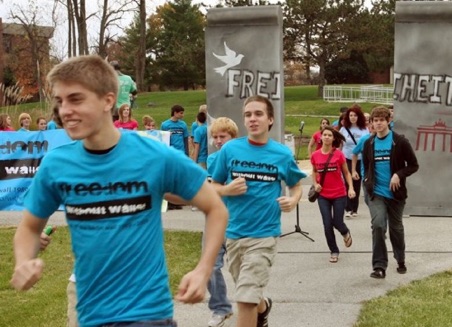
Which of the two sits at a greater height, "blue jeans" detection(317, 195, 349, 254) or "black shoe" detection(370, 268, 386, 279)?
"blue jeans" detection(317, 195, 349, 254)

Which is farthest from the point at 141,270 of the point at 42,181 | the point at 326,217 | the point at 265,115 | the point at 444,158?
the point at 444,158

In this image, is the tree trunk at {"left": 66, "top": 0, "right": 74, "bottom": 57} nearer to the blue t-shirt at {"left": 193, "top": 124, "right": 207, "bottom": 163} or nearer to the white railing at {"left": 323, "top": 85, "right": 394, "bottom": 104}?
the white railing at {"left": 323, "top": 85, "right": 394, "bottom": 104}

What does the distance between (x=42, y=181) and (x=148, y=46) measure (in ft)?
231

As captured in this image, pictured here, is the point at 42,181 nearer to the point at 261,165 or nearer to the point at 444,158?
the point at 261,165

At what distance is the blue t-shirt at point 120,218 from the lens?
10.3 feet

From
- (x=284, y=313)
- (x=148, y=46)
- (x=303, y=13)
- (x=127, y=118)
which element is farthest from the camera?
(x=148, y=46)

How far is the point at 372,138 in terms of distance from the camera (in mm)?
8484

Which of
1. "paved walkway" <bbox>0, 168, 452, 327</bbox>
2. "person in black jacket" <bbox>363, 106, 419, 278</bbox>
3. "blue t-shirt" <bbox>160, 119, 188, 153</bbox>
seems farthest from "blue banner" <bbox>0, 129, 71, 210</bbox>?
"person in black jacket" <bbox>363, 106, 419, 278</bbox>

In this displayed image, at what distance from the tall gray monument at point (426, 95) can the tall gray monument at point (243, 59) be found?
222cm

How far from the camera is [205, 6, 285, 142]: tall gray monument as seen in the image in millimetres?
11727

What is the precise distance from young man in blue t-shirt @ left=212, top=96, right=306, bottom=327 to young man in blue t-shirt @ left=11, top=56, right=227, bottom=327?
251 centimetres

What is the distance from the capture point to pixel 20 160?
494 inches

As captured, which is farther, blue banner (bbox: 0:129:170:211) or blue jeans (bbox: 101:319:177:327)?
blue banner (bbox: 0:129:170:211)

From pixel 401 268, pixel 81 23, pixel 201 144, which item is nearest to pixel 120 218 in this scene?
pixel 401 268
